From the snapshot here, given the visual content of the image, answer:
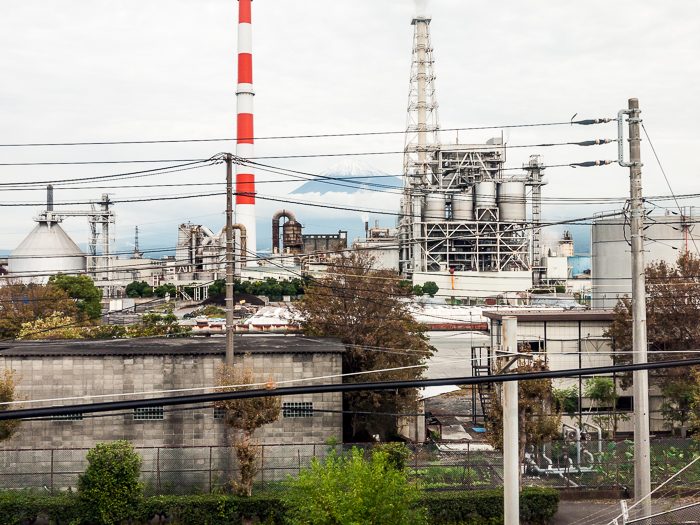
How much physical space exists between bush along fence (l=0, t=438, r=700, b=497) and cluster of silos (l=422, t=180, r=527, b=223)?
55.6m

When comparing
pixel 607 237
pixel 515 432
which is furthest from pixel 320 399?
pixel 607 237

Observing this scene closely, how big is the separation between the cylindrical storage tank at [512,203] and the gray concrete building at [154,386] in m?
59.4

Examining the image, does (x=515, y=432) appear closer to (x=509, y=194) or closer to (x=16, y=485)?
(x=16, y=485)

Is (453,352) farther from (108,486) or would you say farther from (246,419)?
(108,486)

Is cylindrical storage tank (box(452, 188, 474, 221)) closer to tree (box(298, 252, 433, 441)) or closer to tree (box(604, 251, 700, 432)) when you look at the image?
tree (box(604, 251, 700, 432))

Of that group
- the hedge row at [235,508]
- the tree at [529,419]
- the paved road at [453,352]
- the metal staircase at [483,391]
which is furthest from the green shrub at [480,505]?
the paved road at [453,352]

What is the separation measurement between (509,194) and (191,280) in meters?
49.3

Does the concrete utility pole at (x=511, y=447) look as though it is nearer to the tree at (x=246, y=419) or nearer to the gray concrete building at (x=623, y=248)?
the tree at (x=246, y=419)

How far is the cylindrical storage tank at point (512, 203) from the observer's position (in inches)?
2901

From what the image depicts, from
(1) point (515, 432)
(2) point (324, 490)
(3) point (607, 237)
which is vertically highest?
(3) point (607, 237)

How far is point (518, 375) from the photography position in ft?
14.2

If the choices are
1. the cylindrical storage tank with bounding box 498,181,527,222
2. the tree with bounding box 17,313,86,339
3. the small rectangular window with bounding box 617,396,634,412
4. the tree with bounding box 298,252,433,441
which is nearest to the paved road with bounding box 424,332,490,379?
the small rectangular window with bounding box 617,396,634,412

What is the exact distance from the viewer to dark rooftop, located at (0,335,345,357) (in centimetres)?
1816

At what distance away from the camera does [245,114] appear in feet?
238
